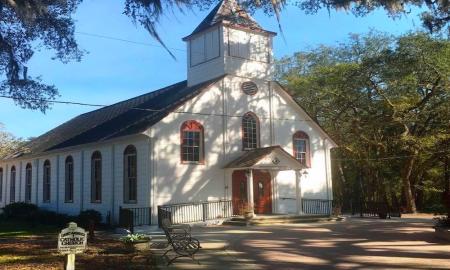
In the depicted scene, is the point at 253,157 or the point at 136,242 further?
the point at 253,157

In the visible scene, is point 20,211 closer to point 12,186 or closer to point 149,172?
point 12,186

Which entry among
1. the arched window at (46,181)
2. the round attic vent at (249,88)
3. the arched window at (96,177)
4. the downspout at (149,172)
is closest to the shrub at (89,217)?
the arched window at (96,177)

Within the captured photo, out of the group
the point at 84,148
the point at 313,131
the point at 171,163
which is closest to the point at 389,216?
the point at 313,131

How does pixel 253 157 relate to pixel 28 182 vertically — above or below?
above

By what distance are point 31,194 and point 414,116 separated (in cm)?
2585

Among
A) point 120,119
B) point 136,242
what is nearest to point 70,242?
point 136,242

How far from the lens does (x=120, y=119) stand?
28.2 meters

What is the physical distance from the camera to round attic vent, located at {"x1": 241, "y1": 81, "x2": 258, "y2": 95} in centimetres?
2609

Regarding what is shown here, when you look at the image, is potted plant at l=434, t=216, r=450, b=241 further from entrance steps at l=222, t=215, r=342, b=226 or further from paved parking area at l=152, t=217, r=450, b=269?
entrance steps at l=222, t=215, r=342, b=226

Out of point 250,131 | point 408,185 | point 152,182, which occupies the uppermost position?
point 250,131

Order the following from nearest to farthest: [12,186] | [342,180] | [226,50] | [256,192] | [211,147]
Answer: [211,147] < [256,192] < [226,50] < [12,186] < [342,180]

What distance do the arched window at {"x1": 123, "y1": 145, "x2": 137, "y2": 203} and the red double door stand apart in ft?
15.8

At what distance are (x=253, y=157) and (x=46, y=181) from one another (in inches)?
598

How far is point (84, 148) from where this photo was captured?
27781mm
